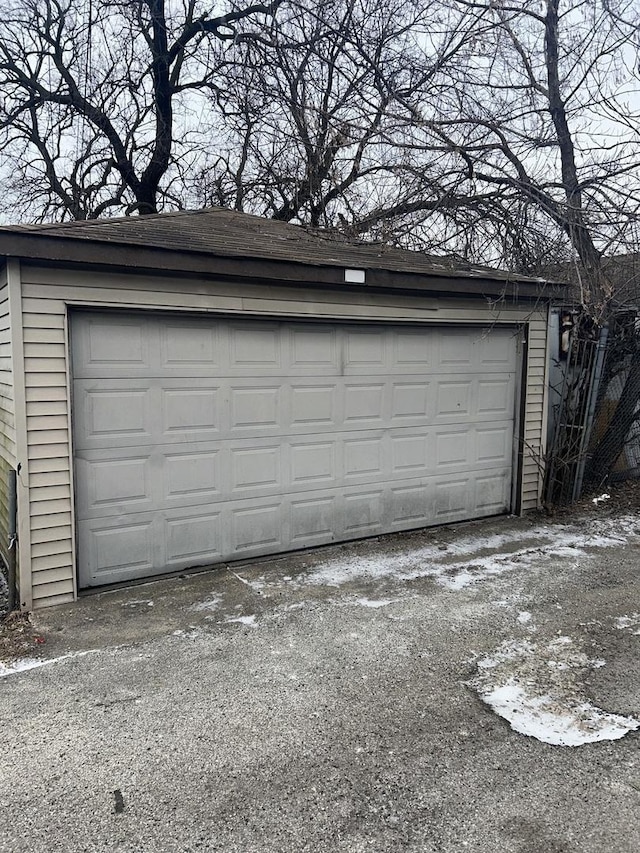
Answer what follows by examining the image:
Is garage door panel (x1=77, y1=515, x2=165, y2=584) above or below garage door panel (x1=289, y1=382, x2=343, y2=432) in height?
below

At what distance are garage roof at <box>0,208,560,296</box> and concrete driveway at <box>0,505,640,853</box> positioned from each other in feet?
8.23

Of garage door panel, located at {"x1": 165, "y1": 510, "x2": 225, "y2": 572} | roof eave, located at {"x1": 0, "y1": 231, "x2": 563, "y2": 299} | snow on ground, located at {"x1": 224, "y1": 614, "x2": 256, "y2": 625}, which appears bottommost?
snow on ground, located at {"x1": 224, "y1": 614, "x2": 256, "y2": 625}

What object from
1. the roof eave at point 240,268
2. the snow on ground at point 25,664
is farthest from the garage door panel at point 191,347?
the snow on ground at point 25,664

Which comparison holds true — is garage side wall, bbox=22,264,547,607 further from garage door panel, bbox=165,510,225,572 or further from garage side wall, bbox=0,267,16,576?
garage door panel, bbox=165,510,225,572

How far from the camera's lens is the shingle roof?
4.57 meters

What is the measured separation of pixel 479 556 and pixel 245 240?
363 centimetres

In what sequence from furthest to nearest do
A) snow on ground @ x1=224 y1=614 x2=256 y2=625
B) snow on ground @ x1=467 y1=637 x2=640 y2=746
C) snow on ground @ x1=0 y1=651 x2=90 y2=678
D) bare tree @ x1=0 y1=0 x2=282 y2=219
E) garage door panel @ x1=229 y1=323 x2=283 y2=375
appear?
bare tree @ x1=0 y1=0 x2=282 y2=219, garage door panel @ x1=229 y1=323 x2=283 y2=375, snow on ground @ x1=224 y1=614 x2=256 y2=625, snow on ground @ x1=0 y1=651 x2=90 y2=678, snow on ground @ x1=467 y1=637 x2=640 y2=746

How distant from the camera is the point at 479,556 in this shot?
556 centimetres

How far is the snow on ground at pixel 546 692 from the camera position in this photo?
2916 millimetres

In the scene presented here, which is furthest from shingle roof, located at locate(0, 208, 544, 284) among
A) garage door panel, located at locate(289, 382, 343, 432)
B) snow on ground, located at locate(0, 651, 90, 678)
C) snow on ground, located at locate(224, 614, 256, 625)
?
snow on ground, located at locate(224, 614, 256, 625)

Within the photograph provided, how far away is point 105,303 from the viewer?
4.50 m

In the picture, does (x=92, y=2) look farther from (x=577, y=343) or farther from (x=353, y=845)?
(x=353, y=845)

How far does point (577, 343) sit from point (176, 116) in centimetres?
1020

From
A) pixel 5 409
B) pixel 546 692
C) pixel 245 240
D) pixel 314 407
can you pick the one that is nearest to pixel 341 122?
pixel 245 240
